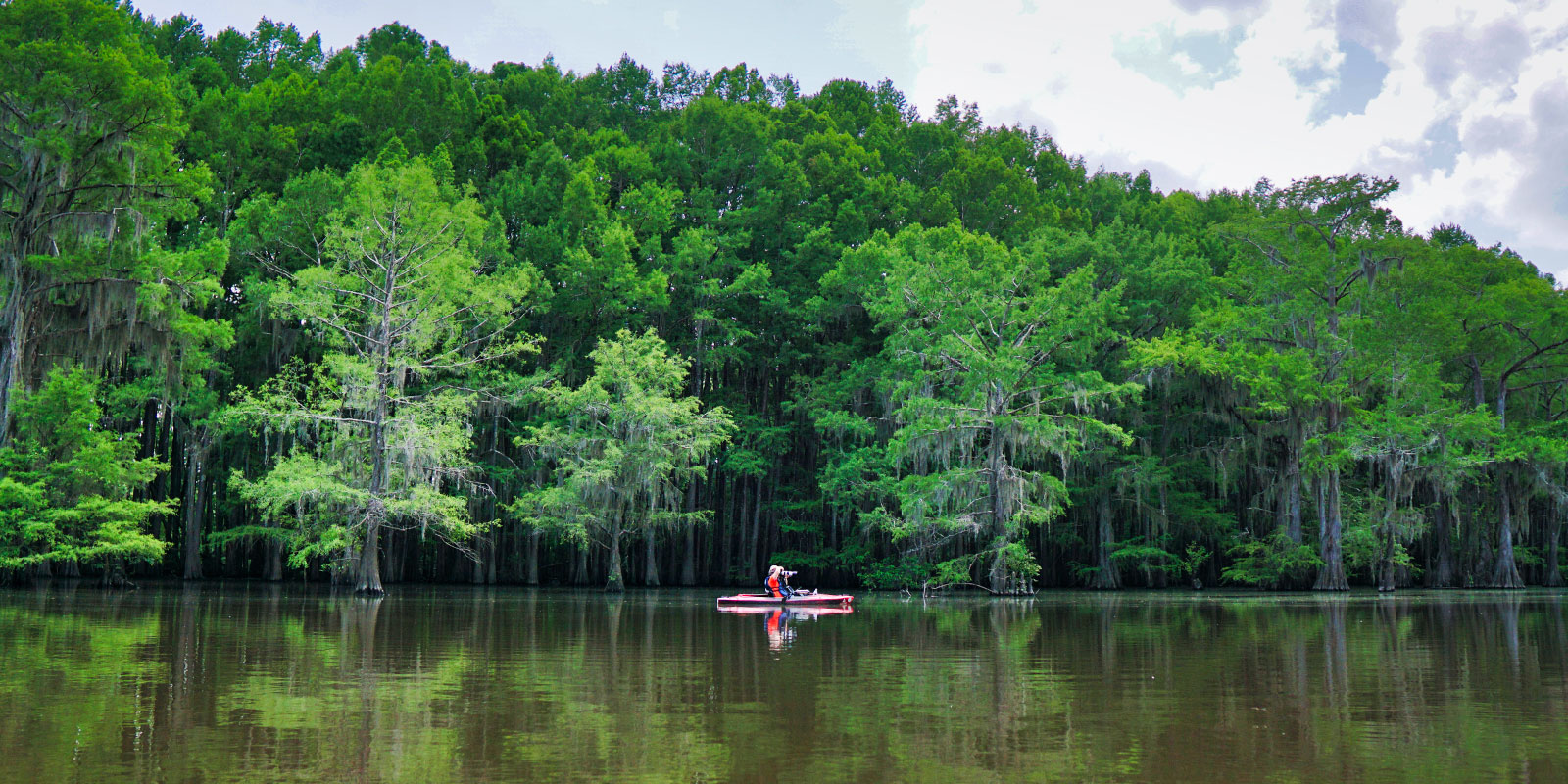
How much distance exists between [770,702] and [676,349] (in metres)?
32.8

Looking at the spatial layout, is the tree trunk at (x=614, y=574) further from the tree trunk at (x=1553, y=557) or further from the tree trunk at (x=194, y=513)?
the tree trunk at (x=1553, y=557)

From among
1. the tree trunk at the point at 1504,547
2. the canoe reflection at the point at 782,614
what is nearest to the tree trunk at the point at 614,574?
the canoe reflection at the point at 782,614

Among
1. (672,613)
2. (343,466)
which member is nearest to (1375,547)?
(672,613)

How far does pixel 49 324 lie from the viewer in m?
25.4

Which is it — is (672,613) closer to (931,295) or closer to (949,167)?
(931,295)

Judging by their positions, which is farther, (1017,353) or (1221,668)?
(1017,353)

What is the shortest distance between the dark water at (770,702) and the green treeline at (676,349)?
33.4 ft

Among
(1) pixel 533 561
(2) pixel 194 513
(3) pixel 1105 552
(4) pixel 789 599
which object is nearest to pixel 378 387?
(4) pixel 789 599

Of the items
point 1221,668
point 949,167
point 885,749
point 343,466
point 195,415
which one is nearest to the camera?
point 885,749

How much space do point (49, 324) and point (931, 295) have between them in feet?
71.8

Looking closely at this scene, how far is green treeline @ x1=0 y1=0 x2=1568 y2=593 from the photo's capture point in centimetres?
2508

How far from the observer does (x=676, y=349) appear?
135 feet

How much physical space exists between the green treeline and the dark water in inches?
401

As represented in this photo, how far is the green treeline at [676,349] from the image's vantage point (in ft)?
82.3
